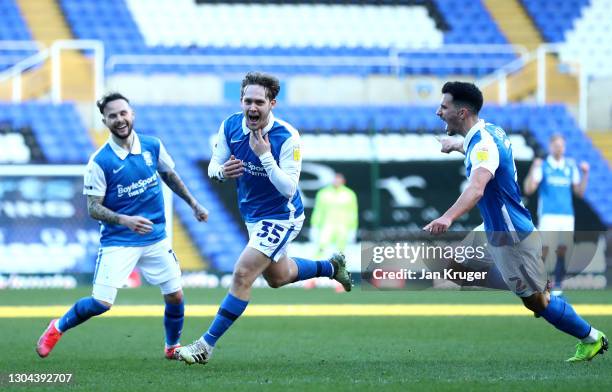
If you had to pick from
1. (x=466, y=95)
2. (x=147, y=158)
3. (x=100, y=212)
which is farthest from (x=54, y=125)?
(x=466, y=95)

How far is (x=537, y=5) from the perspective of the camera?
1172 inches

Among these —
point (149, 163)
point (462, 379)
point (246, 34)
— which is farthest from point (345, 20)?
point (462, 379)

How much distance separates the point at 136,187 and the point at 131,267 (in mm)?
665

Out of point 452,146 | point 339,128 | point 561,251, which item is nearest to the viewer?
point 452,146

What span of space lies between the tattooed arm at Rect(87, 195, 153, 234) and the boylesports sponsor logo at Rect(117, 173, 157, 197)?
0.17 metres

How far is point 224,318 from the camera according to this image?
8797mm

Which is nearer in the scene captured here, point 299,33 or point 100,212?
point 100,212

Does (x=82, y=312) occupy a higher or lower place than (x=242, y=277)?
lower

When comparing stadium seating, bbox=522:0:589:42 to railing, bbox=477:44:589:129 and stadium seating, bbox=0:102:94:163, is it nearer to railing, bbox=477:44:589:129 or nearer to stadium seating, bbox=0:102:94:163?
railing, bbox=477:44:589:129

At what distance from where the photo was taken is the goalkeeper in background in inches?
812

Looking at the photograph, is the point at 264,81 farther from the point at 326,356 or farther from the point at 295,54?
the point at 295,54

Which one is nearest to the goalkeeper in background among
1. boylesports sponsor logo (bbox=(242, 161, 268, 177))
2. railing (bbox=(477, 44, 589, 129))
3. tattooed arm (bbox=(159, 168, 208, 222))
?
railing (bbox=(477, 44, 589, 129))

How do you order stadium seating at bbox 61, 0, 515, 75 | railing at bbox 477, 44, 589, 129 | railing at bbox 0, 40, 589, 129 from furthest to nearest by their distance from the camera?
stadium seating at bbox 61, 0, 515, 75 < railing at bbox 477, 44, 589, 129 < railing at bbox 0, 40, 589, 129

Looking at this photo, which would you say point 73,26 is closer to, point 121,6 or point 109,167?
point 121,6
